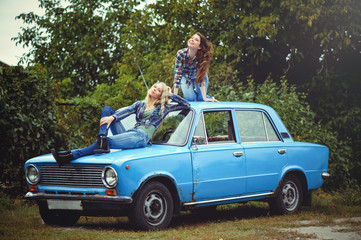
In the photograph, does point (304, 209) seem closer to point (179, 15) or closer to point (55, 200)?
point (55, 200)

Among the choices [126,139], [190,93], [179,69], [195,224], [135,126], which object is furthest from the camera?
[179,69]

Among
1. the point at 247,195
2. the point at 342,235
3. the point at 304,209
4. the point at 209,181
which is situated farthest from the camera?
the point at 304,209

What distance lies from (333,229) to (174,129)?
101 inches

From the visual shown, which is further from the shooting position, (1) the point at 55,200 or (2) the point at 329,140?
(2) the point at 329,140

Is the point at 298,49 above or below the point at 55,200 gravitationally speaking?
above

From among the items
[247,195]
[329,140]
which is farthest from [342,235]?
[329,140]

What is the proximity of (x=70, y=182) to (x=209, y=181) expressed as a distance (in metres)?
1.91

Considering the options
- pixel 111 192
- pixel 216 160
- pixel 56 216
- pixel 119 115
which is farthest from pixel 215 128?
pixel 56 216

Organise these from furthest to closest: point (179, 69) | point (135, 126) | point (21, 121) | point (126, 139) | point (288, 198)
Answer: point (21, 121)
point (288, 198)
point (179, 69)
point (135, 126)
point (126, 139)

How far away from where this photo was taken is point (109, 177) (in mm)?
6914

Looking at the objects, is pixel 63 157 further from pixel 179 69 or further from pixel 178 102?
pixel 179 69

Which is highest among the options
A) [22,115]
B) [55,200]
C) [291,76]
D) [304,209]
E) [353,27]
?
[353,27]

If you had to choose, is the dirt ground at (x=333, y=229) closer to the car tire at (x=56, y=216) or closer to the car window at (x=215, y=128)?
the car window at (x=215, y=128)

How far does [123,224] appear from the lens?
8.07 m
